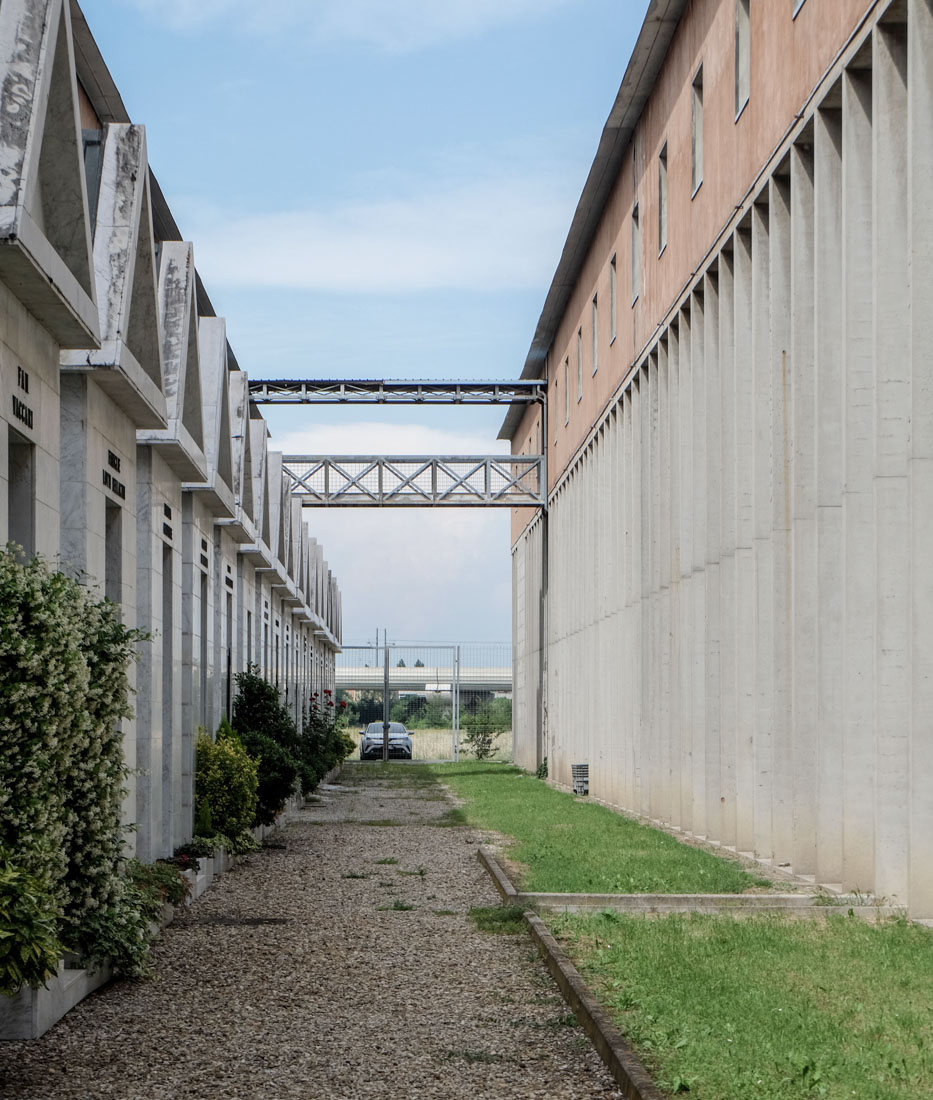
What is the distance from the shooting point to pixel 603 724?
28.2 m

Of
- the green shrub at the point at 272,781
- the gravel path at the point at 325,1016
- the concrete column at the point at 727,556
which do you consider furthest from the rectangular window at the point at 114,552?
the concrete column at the point at 727,556

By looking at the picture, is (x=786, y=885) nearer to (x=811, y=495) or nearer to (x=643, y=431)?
(x=811, y=495)

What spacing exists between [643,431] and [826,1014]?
652 inches

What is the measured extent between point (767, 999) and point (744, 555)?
908cm

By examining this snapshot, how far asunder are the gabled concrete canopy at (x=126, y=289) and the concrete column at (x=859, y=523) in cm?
605

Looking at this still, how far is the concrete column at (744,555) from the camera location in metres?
16.0

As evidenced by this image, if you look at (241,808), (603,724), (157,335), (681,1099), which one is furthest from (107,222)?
(603,724)

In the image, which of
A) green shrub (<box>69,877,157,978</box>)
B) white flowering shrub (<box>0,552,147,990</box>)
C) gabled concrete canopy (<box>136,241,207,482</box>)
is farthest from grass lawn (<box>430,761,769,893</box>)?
gabled concrete canopy (<box>136,241,207,482</box>)

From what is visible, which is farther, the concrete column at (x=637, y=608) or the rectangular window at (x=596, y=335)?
the rectangular window at (x=596, y=335)

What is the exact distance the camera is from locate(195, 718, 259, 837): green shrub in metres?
17.1

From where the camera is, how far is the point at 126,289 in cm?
1201

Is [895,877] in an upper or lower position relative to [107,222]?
lower

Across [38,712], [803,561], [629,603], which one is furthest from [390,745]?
[38,712]

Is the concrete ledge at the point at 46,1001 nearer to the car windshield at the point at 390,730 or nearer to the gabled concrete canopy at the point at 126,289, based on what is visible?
the gabled concrete canopy at the point at 126,289
